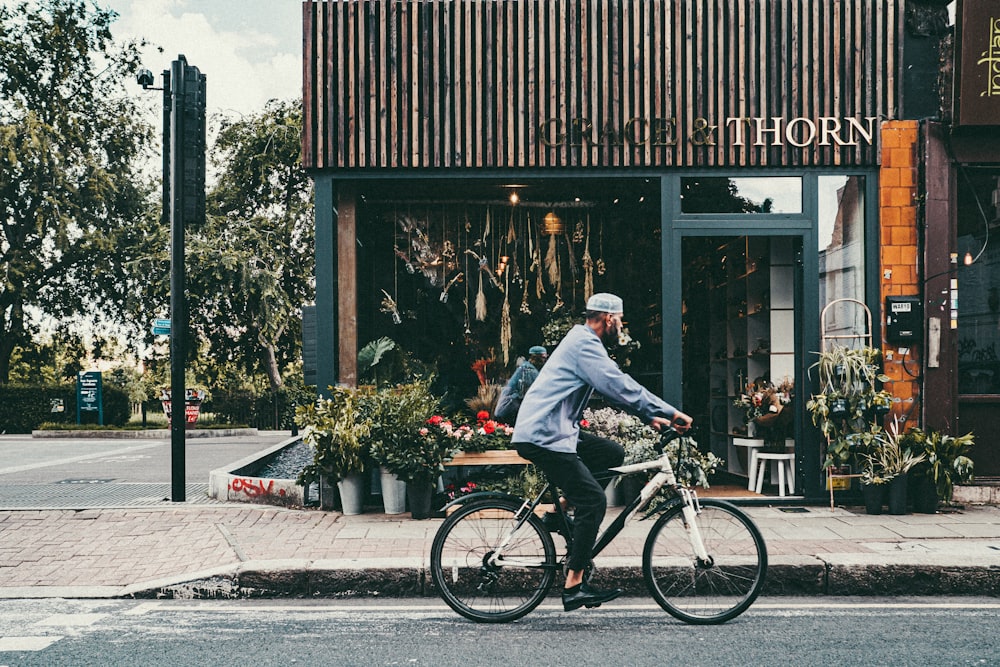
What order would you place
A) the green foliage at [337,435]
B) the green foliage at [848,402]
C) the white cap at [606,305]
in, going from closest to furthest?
the white cap at [606,305] → the green foliage at [337,435] → the green foliage at [848,402]

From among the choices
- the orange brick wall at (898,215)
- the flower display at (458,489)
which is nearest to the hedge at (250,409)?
the flower display at (458,489)

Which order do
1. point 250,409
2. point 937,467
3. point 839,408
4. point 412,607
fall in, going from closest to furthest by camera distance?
1. point 412,607
2. point 937,467
3. point 839,408
4. point 250,409

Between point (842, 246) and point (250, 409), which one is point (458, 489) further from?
point (250, 409)

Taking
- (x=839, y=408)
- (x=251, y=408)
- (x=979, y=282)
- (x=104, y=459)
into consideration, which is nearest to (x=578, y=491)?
(x=839, y=408)

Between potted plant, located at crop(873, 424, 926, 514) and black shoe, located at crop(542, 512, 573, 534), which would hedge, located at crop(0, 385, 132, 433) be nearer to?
potted plant, located at crop(873, 424, 926, 514)

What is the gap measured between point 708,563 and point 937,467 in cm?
424

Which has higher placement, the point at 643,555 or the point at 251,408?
the point at 643,555

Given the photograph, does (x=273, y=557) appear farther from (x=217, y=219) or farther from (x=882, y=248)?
(x=217, y=219)

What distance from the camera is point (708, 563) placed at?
17.6 feet

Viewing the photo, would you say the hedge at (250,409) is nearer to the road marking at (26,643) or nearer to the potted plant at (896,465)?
the potted plant at (896,465)

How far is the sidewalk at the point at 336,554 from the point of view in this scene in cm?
616

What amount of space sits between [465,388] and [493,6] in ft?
13.5

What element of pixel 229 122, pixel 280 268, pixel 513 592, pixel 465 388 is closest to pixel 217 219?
pixel 280 268

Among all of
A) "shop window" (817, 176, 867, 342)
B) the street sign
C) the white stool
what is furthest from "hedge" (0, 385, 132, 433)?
"shop window" (817, 176, 867, 342)
